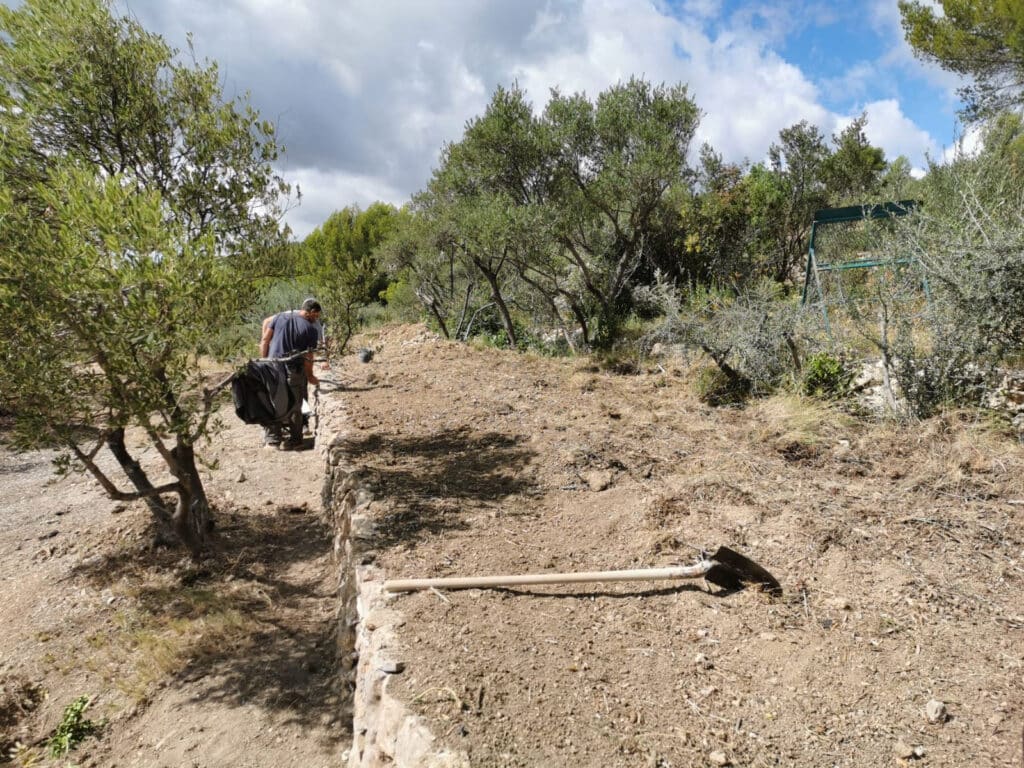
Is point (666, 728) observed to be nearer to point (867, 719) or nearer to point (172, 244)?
point (867, 719)

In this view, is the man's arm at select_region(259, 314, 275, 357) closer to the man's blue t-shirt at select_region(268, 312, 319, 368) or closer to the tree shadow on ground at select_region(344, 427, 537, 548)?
the man's blue t-shirt at select_region(268, 312, 319, 368)

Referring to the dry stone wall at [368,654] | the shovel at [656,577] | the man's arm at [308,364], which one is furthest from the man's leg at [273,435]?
the shovel at [656,577]

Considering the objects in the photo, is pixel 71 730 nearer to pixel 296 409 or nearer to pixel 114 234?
pixel 114 234

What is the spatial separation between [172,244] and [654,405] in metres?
5.32

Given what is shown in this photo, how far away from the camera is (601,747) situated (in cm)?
223

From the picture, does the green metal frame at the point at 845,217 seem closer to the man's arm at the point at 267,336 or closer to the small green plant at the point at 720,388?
the small green plant at the point at 720,388

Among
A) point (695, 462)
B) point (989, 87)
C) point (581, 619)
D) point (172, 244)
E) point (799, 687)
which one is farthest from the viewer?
point (989, 87)

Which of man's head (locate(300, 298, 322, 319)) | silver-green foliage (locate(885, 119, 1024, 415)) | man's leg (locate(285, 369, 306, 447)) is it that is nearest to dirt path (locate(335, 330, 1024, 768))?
silver-green foliage (locate(885, 119, 1024, 415))

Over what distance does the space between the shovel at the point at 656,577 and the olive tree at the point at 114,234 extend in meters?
2.15

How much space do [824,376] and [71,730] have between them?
7.00 m

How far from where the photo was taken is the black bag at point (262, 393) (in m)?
6.11

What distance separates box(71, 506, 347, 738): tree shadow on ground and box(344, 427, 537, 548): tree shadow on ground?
0.83m

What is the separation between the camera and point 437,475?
526 centimetres

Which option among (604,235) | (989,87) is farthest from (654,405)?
(989,87)
